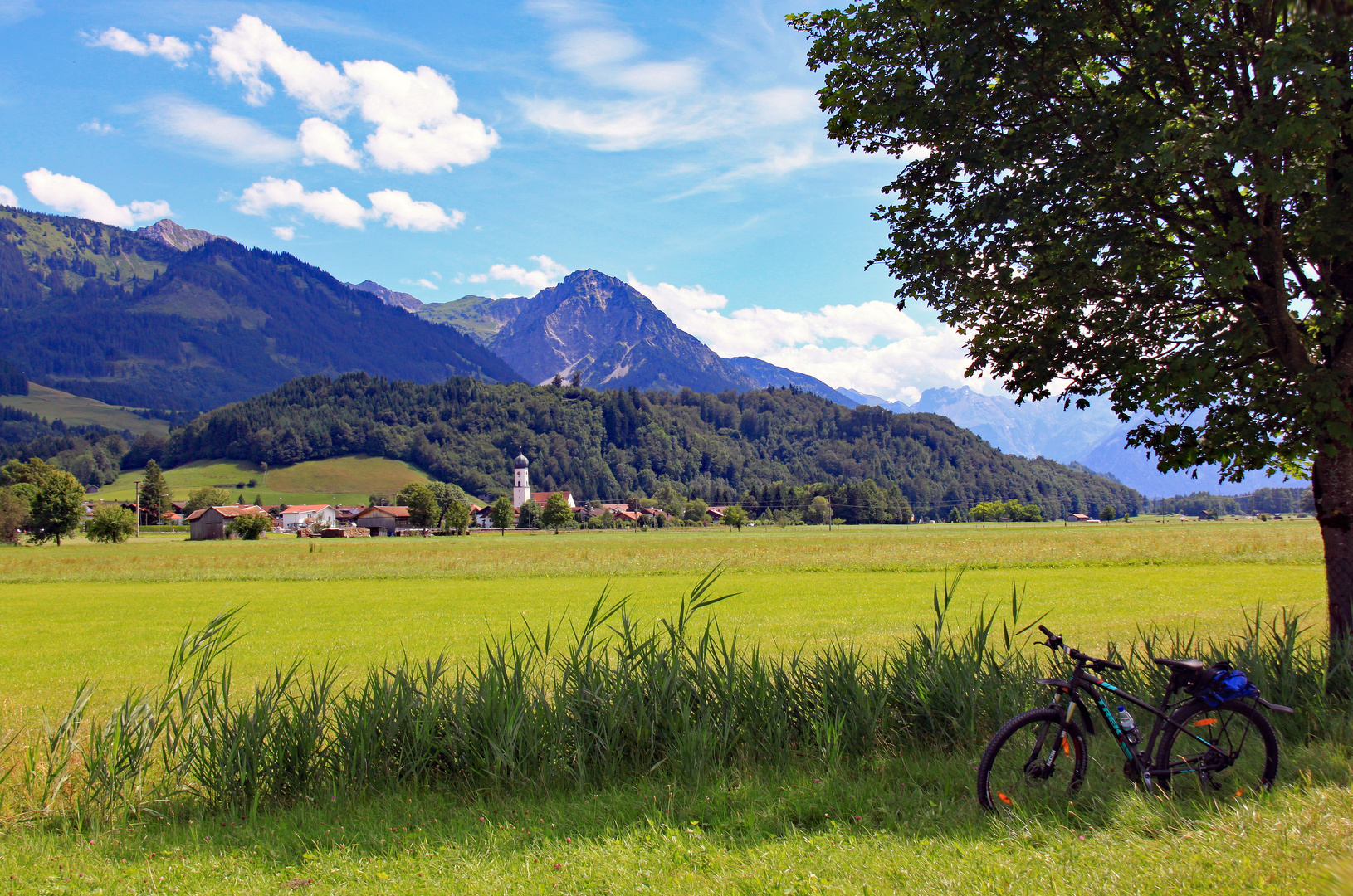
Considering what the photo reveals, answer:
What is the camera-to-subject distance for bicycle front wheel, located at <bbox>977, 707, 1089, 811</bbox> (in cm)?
564

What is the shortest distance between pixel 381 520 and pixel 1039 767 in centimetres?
18718

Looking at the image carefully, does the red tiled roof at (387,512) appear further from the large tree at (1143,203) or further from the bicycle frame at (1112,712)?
the bicycle frame at (1112,712)

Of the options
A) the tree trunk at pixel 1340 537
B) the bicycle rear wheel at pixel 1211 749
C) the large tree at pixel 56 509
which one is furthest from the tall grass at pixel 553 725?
the large tree at pixel 56 509

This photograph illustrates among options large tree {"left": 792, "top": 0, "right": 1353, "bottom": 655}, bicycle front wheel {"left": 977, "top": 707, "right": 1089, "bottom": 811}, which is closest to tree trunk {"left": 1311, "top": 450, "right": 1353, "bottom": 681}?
large tree {"left": 792, "top": 0, "right": 1353, "bottom": 655}

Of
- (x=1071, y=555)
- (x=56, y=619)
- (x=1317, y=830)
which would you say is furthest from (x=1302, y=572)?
(x=56, y=619)

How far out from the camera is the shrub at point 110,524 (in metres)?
97.9

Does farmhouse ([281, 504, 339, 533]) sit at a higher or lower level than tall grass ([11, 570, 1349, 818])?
lower

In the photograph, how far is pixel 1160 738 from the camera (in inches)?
240

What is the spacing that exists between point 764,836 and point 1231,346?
20.8 feet

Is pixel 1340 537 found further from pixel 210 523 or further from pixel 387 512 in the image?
pixel 387 512

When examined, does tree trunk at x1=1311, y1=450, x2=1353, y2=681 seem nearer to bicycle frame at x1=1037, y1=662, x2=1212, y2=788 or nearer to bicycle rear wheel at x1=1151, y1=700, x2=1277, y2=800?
bicycle rear wheel at x1=1151, y1=700, x2=1277, y2=800

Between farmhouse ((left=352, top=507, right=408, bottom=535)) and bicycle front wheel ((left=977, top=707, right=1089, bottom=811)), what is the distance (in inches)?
7064

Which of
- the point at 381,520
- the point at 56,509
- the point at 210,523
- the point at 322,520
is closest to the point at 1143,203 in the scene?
the point at 56,509

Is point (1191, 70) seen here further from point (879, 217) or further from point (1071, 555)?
point (1071, 555)
